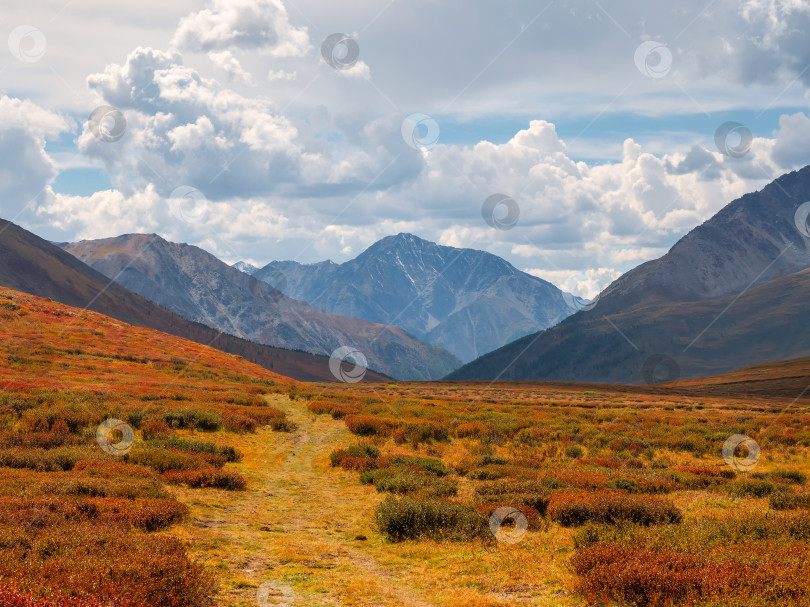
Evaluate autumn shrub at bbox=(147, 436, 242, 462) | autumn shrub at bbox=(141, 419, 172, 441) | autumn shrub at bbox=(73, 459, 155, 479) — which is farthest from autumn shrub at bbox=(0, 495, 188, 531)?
autumn shrub at bbox=(141, 419, 172, 441)

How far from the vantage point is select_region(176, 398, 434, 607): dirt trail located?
9695mm

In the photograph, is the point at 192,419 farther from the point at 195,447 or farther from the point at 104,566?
the point at 104,566

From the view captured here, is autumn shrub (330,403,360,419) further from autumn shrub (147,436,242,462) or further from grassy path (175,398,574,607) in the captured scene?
grassy path (175,398,574,607)

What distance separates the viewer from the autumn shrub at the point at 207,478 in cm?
1709

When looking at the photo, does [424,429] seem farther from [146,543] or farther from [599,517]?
[146,543]

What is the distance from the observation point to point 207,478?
1758 centimetres

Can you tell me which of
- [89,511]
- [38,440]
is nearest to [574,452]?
[89,511]

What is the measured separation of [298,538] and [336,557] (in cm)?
160

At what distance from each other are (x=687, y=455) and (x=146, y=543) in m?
26.4

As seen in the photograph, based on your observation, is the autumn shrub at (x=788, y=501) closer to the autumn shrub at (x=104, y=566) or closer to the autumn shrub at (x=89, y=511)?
the autumn shrub at (x=104, y=566)

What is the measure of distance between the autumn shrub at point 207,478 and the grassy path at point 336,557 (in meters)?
0.53

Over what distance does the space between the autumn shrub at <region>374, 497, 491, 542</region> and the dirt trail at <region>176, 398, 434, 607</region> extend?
51 centimetres

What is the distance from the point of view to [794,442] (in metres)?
31.6

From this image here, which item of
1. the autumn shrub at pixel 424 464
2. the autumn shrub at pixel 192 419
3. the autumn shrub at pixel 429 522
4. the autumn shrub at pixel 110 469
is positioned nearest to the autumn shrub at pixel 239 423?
the autumn shrub at pixel 192 419
